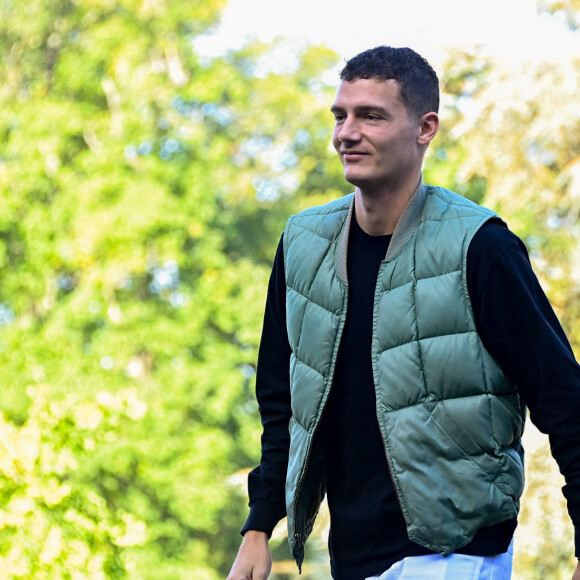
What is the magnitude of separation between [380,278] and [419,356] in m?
0.18

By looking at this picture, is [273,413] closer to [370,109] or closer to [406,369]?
[406,369]

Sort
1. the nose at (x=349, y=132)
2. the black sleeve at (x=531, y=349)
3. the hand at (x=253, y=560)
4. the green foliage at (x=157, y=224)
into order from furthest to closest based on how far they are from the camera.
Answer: the green foliage at (x=157, y=224)
the hand at (x=253, y=560)
the nose at (x=349, y=132)
the black sleeve at (x=531, y=349)

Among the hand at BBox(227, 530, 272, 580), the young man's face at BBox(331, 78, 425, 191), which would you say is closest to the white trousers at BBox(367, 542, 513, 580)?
the hand at BBox(227, 530, 272, 580)

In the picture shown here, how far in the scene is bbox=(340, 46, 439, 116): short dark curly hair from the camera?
1981 millimetres

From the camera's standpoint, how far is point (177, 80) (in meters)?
16.8

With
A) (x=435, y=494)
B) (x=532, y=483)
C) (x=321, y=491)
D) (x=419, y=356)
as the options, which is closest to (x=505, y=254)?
(x=419, y=356)

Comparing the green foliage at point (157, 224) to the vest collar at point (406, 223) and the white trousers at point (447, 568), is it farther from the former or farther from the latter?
the white trousers at point (447, 568)

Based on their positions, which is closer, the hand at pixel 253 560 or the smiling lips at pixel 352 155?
the smiling lips at pixel 352 155

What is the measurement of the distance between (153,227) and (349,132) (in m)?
13.9

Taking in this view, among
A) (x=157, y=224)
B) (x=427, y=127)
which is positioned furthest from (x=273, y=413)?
(x=157, y=224)

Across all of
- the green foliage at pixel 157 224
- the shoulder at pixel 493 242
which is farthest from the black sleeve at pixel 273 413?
the green foliage at pixel 157 224

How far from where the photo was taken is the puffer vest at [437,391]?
1835 millimetres

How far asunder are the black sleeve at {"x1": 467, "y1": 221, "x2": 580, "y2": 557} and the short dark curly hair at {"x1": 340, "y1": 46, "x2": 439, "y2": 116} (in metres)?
0.33

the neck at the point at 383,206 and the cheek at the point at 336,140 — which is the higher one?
the cheek at the point at 336,140
